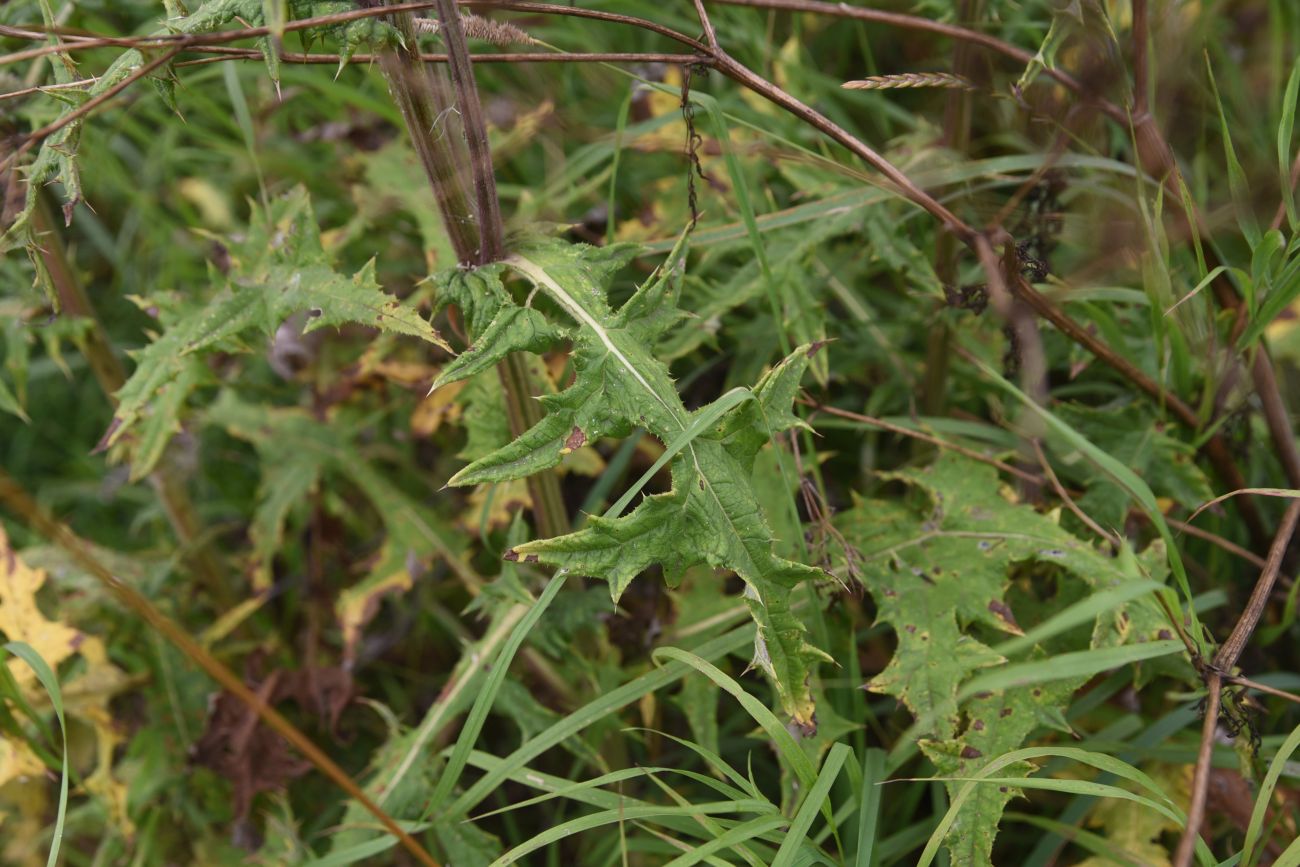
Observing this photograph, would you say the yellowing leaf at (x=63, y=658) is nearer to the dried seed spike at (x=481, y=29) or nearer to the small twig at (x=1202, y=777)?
the dried seed spike at (x=481, y=29)

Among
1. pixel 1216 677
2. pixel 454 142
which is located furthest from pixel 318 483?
pixel 1216 677

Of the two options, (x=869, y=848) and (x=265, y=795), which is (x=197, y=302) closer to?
(x=265, y=795)

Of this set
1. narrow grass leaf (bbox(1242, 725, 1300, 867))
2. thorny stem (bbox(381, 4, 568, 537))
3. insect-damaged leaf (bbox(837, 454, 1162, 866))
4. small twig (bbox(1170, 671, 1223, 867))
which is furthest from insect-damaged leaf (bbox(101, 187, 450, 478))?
narrow grass leaf (bbox(1242, 725, 1300, 867))

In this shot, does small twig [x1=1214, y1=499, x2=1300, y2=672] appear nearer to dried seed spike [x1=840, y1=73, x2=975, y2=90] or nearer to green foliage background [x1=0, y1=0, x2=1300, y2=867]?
green foliage background [x1=0, y1=0, x2=1300, y2=867]

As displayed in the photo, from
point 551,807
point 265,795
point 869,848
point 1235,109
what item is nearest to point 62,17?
point 265,795

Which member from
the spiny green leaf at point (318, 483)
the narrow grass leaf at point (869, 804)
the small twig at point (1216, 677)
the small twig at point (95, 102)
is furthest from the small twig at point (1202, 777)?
the small twig at point (95, 102)

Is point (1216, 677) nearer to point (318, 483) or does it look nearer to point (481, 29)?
point (481, 29)
